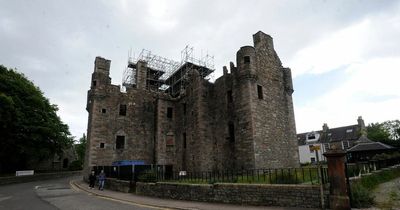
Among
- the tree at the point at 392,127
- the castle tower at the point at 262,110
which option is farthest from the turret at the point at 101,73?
the tree at the point at 392,127

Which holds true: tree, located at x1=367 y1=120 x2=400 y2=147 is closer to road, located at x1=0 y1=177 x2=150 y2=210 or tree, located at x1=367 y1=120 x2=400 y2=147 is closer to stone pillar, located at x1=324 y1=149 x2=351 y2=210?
stone pillar, located at x1=324 y1=149 x2=351 y2=210

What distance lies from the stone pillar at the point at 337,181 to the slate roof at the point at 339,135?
149 ft

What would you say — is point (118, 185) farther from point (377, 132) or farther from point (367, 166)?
point (377, 132)

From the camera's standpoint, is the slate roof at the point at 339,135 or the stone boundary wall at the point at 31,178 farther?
the slate roof at the point at 339,135

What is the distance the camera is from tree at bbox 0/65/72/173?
27.4 metres

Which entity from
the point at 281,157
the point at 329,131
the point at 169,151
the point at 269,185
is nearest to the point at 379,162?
the point at 281,157

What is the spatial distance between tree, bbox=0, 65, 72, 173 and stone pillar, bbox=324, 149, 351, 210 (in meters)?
29.4

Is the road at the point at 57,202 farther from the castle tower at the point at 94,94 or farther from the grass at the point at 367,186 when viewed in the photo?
the castle tower at the point at 94,94

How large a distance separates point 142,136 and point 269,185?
19737 mm

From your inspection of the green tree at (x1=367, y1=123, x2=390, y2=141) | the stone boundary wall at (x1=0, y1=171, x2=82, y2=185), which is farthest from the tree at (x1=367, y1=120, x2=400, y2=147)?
the stone boundary wall at (x1=0, y1=171, x2=82, y2=185)

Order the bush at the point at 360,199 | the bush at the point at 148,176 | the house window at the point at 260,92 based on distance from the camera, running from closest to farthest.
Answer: the bush at the point at 360,199 < the bush at the point at 148,176 < the house window at the point at 260,92

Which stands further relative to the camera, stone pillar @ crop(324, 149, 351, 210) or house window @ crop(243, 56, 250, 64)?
house window @ crop(243, 56, 250, 64)

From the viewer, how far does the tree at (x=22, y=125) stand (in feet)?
89.8

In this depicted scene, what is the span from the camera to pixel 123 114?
27172 mm
